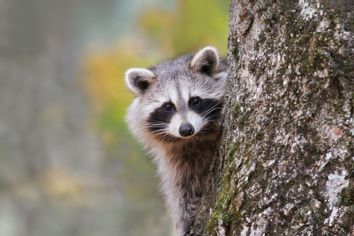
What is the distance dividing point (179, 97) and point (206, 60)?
32 cm

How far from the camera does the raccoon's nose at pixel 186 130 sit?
6.54 m

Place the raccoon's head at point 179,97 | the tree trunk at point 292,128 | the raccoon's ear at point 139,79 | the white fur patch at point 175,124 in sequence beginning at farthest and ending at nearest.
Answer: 1. the raccoon's ear at point 139,79
2. the white fur patch at point 175,124
3. the raccoon's head at point 179,97
4. the tree trunk at point 292,128

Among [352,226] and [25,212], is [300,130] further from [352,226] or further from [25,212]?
[25,212]

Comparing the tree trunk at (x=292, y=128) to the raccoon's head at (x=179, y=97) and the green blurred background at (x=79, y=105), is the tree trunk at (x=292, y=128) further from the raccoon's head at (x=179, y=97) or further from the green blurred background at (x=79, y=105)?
the green blurred background at (x=79, y=105)

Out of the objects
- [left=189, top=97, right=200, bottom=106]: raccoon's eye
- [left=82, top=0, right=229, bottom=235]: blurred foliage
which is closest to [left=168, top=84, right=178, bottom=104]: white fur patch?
[left=189, top=97, right=200, bottom=106]: raccoon's eye

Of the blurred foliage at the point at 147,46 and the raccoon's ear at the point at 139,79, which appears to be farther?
the blurred foliage at the point at 147,46

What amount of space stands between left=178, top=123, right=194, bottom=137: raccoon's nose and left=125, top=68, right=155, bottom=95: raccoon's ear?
852mm

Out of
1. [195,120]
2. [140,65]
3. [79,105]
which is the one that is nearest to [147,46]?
[79,105]

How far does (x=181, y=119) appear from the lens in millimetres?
6859

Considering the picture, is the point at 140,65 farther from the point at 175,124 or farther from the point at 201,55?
the point at 175,124

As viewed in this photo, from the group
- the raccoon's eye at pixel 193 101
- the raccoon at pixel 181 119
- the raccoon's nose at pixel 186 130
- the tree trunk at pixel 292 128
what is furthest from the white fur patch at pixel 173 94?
the tree trunk at pixel 292 128

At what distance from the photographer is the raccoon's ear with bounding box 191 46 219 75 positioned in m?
6.93

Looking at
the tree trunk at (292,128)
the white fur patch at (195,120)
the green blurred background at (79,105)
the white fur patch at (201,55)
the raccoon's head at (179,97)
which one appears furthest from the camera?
the green blurred background at (79,105)

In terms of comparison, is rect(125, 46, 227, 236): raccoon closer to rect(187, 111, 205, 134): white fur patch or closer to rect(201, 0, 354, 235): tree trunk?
rect(187, 111, 205, 134): white fur patch
